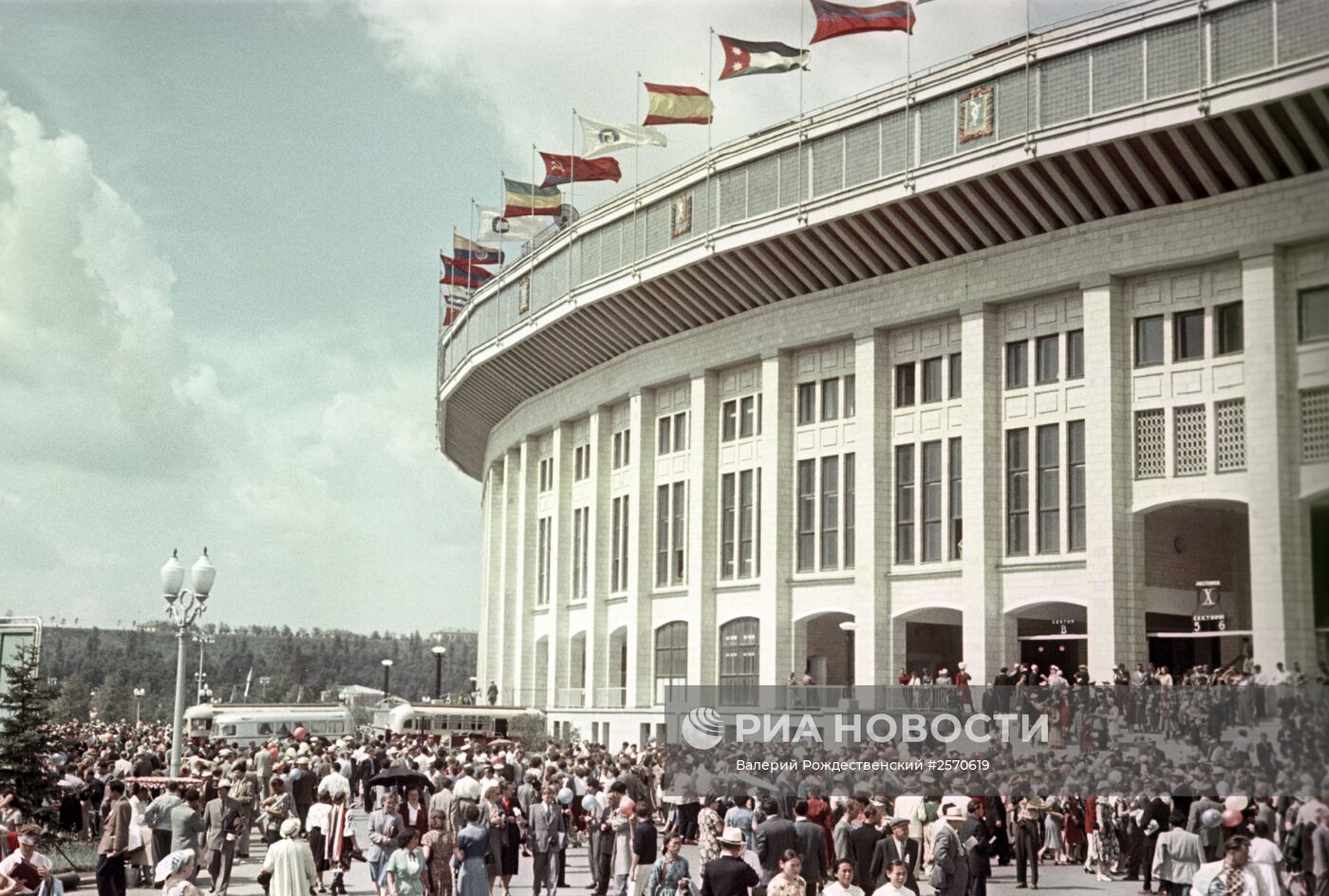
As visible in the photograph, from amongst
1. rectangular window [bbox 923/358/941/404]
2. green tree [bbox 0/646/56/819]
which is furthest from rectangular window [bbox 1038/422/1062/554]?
green tree [bbox 0/646/56/819]

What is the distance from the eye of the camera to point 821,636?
1937 inches

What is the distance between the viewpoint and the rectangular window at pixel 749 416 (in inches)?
1977

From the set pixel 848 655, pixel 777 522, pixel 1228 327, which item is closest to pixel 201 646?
pixel 777 522

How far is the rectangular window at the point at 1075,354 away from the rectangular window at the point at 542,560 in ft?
102

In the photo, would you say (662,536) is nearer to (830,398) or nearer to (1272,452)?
(830,398)

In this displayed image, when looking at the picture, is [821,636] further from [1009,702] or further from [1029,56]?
[1029,56]

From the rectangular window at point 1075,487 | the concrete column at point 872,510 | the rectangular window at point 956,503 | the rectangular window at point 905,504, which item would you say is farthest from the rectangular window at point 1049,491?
the concrete column at point 872,510

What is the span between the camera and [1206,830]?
67.0 feet

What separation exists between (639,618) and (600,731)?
6.21 m

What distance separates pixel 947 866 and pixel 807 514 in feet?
102

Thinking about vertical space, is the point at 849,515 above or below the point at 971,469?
below

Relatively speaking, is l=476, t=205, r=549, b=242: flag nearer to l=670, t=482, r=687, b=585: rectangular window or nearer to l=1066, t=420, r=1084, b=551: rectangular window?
l=670, t=482, r=687, b=585: rectangular window

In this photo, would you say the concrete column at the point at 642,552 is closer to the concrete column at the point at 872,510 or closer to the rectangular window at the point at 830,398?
the rectangular window at the point at 830,398

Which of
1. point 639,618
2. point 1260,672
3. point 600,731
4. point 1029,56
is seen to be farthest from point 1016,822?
point 600,731
